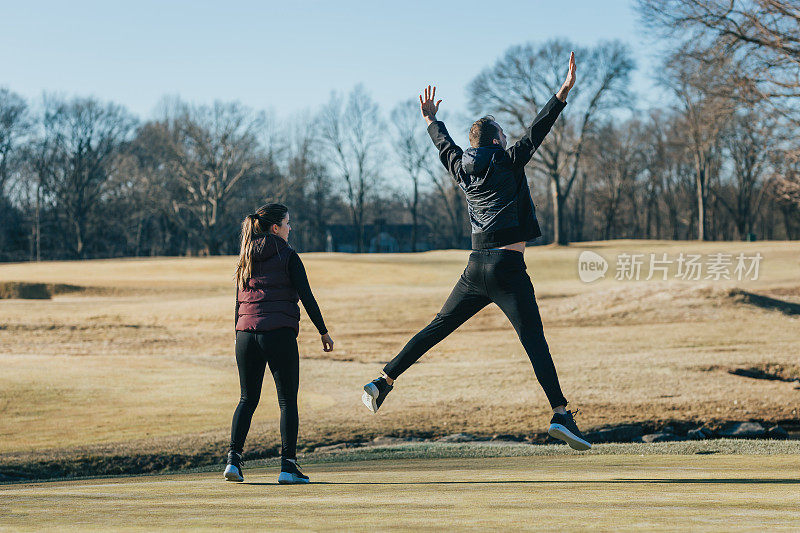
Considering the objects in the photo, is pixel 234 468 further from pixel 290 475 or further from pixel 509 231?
pixel 509 231

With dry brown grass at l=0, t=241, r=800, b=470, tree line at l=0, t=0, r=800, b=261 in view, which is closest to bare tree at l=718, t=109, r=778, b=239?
tree line at l=0, t=0, r=800, b=261

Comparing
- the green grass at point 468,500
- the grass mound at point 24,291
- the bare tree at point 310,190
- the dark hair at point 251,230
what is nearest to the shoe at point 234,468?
the green grass at point 468,500

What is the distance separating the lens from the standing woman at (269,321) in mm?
6203

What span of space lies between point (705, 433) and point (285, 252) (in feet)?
34.2

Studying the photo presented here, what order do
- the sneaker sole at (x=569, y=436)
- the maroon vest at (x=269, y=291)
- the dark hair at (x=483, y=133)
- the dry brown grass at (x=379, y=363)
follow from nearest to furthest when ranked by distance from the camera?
the sneaker sole at (x=569, y=436) < the dark hair at (x=483, y=133) < the maroon vest at (x=269, y=291) < the dry brown grass at (x=379, y=363)

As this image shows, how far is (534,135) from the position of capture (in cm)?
564

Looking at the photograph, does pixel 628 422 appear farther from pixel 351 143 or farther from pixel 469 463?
pixel 351 143

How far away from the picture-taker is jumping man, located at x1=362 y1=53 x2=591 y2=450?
18.7 ft

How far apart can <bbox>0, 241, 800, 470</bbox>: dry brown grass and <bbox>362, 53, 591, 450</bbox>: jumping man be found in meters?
8.58

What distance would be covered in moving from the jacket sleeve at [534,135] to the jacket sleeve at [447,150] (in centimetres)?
47

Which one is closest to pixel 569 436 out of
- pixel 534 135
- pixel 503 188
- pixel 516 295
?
A: pixel 516 295

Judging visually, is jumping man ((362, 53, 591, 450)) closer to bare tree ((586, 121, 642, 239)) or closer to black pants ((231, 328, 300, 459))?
black pants ((231, 328, 300, 459))

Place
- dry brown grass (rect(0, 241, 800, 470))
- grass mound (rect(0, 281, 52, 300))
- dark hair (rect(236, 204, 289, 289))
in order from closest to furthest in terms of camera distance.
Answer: dark hair (rect(236, 204, 289, 289)) → dry brown grass (rect(0, 241, 800, 470)) → grass mound (rect(0, 281, 52, 300))

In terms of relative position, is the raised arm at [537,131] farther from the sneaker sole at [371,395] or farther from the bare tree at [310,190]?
the bare tree at [310,190]
